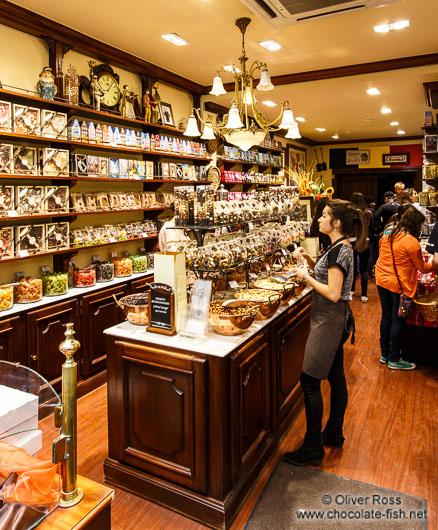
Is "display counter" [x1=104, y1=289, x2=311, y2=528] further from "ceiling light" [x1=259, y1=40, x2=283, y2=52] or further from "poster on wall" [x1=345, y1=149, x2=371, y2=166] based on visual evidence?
"poster on wall" [x1=345, y1=149, x2=371, y2=166]

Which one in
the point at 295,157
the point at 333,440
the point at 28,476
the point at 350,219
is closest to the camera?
the point at 28,476

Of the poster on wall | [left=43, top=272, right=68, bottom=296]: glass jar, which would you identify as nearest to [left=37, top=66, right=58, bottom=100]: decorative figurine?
[left=43, top=272, right=68, bottom=296]: glass jar

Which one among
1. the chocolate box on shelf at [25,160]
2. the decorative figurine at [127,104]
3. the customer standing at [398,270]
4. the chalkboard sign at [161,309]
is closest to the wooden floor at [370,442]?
the customer standing at [398,270]

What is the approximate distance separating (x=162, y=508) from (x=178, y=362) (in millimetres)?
804

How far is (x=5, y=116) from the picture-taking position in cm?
312

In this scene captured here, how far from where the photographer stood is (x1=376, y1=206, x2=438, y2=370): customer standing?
12.2ft

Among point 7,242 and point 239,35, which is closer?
point 7,242

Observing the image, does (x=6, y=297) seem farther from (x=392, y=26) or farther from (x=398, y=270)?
(x=392, y=26)

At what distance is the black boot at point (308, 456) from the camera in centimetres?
261

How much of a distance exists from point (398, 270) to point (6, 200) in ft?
10.8

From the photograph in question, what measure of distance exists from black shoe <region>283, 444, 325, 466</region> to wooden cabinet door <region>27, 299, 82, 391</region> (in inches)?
75.6

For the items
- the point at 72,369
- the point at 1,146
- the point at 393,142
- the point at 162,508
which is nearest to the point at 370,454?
the point at 162,508

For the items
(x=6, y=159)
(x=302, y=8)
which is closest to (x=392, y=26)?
(x=302, y=8)

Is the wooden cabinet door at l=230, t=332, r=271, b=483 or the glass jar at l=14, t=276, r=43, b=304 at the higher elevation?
the glass jar at l=14, t=276, r=43, b=304
